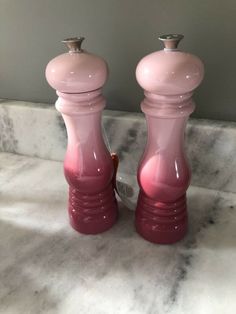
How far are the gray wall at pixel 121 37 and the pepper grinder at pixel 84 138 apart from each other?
0.14 meters

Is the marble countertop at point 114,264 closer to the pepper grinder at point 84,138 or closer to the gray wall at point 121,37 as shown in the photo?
the pepper grinder at point 84,138

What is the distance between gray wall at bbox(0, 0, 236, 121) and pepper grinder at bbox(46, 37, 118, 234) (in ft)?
0.45

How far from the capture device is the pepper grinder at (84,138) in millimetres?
394

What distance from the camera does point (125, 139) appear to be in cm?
58

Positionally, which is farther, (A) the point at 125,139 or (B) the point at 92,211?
(A) the point at 125,139

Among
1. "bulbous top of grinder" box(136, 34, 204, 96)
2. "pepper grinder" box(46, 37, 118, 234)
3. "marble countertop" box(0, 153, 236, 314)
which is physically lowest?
"marble countertop" box(0, 153, 236, 314)

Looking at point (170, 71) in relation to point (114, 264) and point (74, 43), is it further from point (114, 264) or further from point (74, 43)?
point (114, 264)

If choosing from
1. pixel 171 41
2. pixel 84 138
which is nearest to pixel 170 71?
pixel 171 41

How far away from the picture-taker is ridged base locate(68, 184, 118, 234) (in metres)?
0.47

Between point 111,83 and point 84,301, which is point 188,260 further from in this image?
point 111,83

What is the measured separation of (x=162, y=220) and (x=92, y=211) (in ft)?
0.30

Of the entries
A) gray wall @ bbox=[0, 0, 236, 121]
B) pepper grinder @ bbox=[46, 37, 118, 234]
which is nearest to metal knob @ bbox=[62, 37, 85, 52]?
pepper grinder @ bbox=[46, 37, 118, 234]

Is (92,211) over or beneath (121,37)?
beneath

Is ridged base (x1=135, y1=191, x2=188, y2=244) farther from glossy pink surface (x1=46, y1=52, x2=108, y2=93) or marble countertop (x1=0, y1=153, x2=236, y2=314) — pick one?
glossy pink surface (x1=46, y1=52, x2=108, y2=93)
